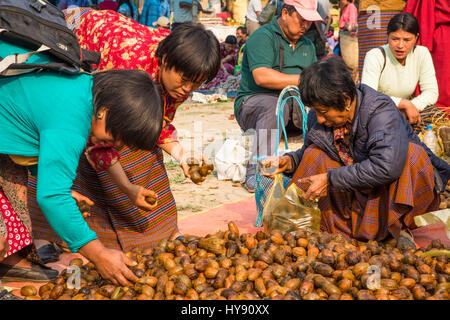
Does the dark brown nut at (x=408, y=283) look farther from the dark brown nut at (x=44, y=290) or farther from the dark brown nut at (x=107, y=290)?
the dark brown nut at (x=44, y=290)

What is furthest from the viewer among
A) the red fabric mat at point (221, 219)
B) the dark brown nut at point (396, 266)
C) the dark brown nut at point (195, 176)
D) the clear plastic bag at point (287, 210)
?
the red fabric mat at point (221, 219)

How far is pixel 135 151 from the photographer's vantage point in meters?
2.58

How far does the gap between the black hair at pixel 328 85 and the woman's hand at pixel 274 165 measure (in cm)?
58

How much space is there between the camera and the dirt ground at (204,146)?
417 cm

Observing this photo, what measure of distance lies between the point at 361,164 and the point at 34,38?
6.18ft

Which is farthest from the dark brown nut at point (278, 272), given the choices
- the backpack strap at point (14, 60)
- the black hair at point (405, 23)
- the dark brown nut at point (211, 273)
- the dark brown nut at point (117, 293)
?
the black hair at point (405, 23)

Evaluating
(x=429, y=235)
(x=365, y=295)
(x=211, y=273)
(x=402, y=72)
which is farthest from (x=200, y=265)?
(x=402, y=72)

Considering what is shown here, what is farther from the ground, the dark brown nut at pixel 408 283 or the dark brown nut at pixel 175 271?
the dark brown nut at pixel 175 271

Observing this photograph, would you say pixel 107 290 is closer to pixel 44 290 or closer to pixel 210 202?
pixel 44 290

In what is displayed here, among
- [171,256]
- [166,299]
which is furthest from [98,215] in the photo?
[166,299]

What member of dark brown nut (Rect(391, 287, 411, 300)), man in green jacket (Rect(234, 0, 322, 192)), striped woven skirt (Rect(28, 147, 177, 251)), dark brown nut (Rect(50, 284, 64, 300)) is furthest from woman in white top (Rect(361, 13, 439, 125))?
dark brown nut (Rect(50, 284, 64, 300))

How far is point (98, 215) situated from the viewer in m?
2.85

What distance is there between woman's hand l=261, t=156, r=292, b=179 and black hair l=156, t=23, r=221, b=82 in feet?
2.82
